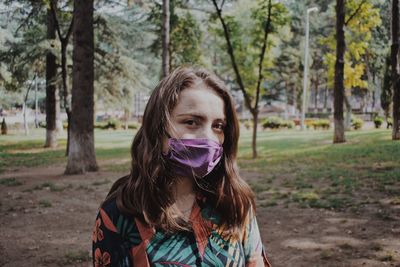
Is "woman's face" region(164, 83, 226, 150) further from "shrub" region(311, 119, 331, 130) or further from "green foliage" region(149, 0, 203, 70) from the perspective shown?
"shrub" region(311, 119, 331, 130)

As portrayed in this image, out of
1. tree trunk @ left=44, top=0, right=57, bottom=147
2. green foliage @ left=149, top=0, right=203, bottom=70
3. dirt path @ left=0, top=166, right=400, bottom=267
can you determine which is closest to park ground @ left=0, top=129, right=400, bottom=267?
dirt path @ left=0, top=166, right=400, bottom=267

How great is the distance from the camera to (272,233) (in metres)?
5.98

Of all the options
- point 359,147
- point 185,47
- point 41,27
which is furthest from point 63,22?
point 359,147

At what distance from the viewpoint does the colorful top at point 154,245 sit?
4.75ft

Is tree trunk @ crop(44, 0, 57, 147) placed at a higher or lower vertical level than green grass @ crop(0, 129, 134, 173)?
higher

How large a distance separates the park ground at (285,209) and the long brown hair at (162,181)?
3418 mm

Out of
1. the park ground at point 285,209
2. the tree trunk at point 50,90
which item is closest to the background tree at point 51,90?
the tree trunk at point 50,90

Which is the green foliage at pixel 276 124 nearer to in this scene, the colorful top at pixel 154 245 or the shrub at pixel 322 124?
the shrub at pixel 322 124

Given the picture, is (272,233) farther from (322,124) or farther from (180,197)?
(322,124)

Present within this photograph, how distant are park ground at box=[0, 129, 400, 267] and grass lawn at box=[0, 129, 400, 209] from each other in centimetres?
3

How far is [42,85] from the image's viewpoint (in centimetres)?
1961

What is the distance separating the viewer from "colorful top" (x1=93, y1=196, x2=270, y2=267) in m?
1.45

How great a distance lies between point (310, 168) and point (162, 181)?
1125 centimetres

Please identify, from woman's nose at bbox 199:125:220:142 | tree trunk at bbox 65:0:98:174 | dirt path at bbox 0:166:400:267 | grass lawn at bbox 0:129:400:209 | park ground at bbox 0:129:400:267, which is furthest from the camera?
tree trunk at bbox 65:0:98:174
